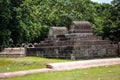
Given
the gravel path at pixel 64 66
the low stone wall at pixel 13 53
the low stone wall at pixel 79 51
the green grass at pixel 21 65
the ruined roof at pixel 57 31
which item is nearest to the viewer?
the gravel path at pixel 64 66

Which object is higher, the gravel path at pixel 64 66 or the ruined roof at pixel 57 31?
the ruined roof at pixel 57 31

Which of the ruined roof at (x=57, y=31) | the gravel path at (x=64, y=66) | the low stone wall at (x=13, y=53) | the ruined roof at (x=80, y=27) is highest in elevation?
the ruined roof at (x=80, y=27)

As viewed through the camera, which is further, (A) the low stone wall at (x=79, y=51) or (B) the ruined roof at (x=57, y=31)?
(B) the ruined roof at (x=57, y=31)

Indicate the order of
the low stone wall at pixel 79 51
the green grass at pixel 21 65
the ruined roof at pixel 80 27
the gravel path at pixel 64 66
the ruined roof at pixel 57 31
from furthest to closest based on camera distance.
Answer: the ruined roof at pixel 57 31 < the ruined roof at pixel 80 27 < the low stone wall at pixel 79 51 < the green grass at pixel 21 65 < the gravel path at pixel 64 66

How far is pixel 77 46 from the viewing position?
81.0 feet

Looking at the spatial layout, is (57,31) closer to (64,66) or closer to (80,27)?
(80,27)

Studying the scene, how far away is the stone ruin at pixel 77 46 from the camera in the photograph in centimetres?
2491

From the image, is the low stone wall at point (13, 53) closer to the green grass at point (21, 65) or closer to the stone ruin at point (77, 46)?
the stone ruin at point (77, 46)

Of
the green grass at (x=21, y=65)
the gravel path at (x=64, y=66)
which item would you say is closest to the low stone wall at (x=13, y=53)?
the green grass at (x=21, y=65)

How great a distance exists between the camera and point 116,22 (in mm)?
33406

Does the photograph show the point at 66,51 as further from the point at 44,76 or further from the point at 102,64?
the point at 44,76

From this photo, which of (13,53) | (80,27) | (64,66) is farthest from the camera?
(13,53)

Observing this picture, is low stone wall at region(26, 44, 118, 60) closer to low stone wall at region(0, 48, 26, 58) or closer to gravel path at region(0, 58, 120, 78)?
low stone wall at region(0, 48, 26, 58)

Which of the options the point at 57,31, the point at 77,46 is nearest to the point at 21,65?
the point at 77,46
